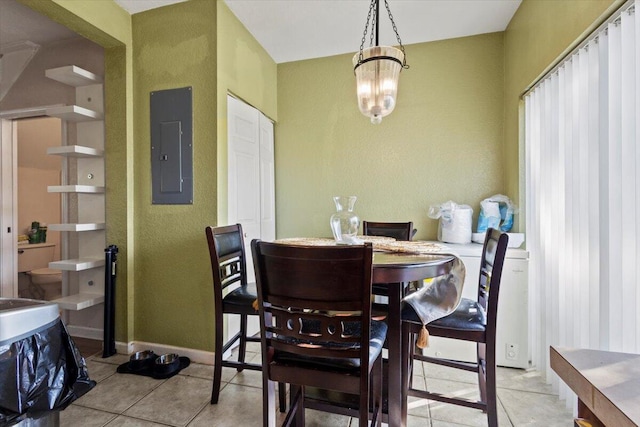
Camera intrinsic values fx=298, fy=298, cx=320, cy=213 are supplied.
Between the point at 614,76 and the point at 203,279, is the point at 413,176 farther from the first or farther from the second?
the point at 203,279

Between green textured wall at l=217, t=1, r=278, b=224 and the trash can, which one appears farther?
green textured wall at l=217, t=1, r=278, b=224

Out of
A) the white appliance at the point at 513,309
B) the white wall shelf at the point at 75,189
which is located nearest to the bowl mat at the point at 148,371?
the white wall shelf at the point at 75,189

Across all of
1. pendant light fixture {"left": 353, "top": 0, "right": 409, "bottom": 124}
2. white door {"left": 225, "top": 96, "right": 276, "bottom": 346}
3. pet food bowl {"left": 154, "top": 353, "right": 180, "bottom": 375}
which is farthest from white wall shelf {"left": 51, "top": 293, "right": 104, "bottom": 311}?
pendant light fixture {"left": 353, "top": 0, "right": 409, "bottom": 124}

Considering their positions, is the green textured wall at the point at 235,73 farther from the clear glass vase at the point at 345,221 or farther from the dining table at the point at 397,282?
the dining table at the point at 397,282

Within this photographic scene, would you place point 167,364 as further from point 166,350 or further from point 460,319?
point 460,319

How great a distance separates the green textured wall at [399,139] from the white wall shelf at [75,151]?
1588 mm

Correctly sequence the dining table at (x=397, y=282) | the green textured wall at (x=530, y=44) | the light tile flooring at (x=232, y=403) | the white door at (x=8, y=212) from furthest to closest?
the white door at (x=8, y=212), the light tile flooring at (x=232, y=403), the green textured wall at (x=530, y=44), the dining table at (x=397, y=282)

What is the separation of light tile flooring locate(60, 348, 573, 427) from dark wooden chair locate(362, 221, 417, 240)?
1007 mm

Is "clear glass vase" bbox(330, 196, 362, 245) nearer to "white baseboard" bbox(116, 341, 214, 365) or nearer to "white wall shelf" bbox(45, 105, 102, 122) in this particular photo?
"white baseboard" bbox(116, 341, 214, 365)

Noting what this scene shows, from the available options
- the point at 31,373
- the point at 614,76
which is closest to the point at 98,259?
the point at 31,373

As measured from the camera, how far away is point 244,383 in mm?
1970

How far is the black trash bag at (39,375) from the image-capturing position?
40.2 inches

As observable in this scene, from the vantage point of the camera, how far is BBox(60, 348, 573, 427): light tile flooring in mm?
1616

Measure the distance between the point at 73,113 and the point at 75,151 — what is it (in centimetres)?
30
